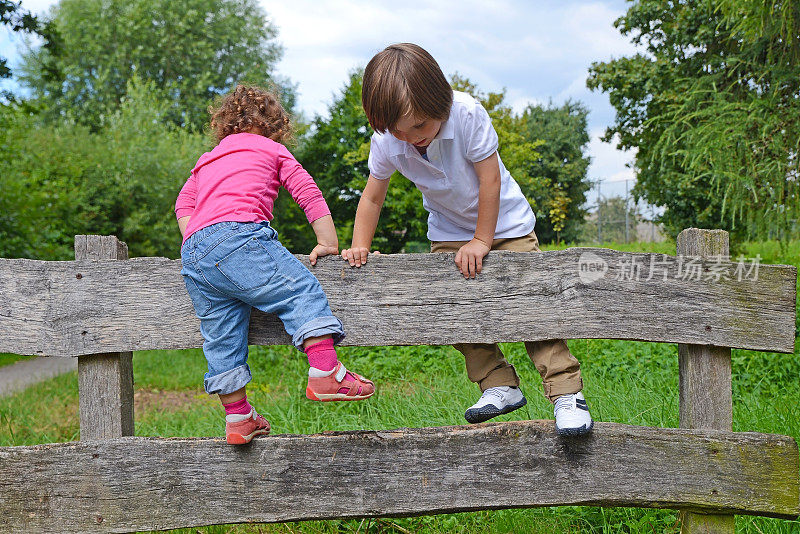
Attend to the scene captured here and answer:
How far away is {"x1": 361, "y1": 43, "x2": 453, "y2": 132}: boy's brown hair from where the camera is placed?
2.25 m

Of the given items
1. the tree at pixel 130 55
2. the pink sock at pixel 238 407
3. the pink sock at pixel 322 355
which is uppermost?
the tree at pixel 130 55

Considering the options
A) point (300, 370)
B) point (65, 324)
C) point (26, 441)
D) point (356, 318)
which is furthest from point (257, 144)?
point (300, 370)

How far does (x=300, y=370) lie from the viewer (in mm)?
6848

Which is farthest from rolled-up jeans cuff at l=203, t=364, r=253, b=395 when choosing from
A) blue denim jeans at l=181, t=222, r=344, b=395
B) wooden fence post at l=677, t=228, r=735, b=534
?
wooden fence post at l=677, t=228, r=735, b=534

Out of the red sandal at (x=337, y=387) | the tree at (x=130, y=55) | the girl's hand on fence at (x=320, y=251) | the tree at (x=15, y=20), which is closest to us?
the red sandal at (x=337, y=387)

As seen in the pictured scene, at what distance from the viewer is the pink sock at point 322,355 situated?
7.05 ft

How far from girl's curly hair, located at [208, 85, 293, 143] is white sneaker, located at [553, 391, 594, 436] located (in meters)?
1.48

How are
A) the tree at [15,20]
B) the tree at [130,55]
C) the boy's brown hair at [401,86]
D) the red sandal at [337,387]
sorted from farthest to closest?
the tree at [130,55], the tree at [15,20], the boy's brown hair at [401,86], the red sandal at [337,387]

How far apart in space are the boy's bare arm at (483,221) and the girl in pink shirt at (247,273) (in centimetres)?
49

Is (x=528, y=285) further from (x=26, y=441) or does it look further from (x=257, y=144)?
(x=26, y=441)

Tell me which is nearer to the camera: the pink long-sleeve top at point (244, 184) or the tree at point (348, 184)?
the pink long-sleeve top at point (244, 184)

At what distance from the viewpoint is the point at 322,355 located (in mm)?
2172

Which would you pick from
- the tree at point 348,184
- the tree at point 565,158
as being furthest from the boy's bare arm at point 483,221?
the tree at point 565,158

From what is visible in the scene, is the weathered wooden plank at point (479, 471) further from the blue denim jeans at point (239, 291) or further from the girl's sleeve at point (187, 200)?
the girl's sleeve at point (187, 200)
